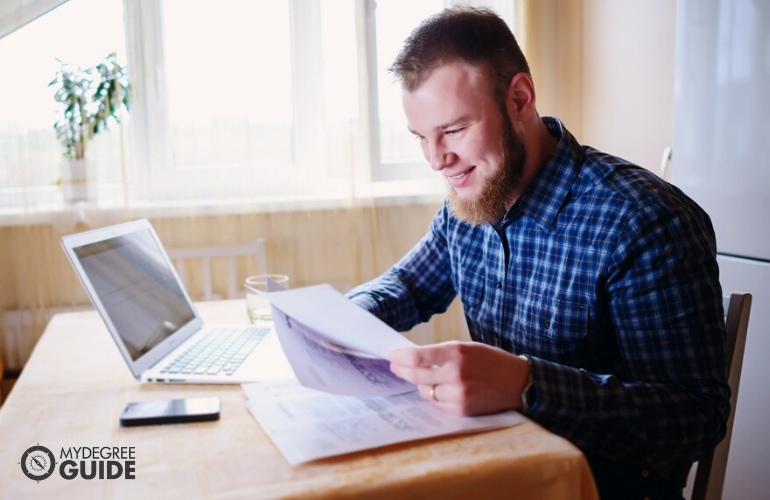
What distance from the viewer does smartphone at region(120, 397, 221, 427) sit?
2.99 ft

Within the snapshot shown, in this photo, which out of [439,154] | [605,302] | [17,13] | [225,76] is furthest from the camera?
[225,76]

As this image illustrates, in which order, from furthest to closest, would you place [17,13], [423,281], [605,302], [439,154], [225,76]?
[225,76] → [17,13] → [423,281] → [439,154] → [605,302]

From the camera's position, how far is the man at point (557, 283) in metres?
0.89

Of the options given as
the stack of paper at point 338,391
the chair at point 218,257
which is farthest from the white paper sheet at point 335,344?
the chair at point 218,257

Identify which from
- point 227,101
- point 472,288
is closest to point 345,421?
point 472,288

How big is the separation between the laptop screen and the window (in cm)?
96

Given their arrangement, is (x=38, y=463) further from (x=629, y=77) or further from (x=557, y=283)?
(x=629, y=77)

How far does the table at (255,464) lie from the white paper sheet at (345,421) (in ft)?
0.05

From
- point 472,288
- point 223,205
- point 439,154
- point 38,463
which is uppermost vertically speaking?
point 439,154

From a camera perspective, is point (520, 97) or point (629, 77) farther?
point (629, 77)

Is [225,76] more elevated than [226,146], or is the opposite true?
[225,76]

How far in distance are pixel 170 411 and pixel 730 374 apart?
0.78 metres

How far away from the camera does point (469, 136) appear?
3.78 feet

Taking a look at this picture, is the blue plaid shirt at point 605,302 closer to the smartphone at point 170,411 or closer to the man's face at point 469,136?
the man's face at point 469,136
